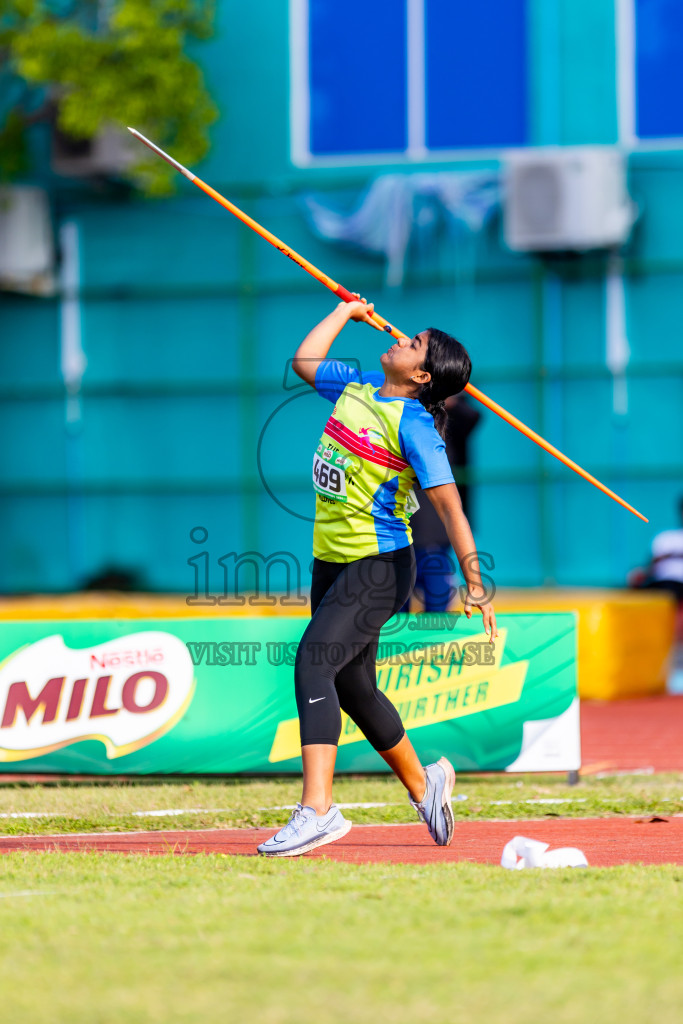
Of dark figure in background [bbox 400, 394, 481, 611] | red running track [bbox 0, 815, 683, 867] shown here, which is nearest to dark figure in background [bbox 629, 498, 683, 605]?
dark figure in background [bbox 400, 394, 481, 611]

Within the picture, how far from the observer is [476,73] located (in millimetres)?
17672

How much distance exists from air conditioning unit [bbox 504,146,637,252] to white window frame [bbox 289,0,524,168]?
87 cm

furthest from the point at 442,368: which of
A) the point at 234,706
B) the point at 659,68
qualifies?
the point at 659,68

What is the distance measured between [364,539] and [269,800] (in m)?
1.77

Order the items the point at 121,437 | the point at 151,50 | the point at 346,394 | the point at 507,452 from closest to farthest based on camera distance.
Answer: the point at 346,394 → the point at 151,50 → the point at 507,452 → the point at 121,437

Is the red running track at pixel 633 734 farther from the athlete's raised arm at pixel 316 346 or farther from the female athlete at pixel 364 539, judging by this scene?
the athlete's raised arm at pixel 316 346

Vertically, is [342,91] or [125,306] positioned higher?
[342,91]

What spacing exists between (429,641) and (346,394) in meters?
1.98

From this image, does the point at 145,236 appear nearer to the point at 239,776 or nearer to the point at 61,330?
the point at 61,330

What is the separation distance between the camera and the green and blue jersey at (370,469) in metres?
4.98

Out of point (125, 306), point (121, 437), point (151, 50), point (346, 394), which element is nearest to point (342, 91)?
point (151, 50)

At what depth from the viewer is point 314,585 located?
522cm

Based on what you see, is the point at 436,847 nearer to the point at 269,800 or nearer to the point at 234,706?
the point at 269,800

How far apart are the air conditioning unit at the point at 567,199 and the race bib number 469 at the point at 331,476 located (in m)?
12.4
